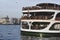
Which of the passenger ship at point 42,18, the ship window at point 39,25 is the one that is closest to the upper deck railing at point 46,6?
the passenger ship at point 42,18

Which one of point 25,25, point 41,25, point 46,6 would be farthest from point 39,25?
point 46,6

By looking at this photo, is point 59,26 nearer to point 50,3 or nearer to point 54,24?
point 54,24

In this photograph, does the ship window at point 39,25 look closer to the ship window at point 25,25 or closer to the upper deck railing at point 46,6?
the ship window at point 25,25

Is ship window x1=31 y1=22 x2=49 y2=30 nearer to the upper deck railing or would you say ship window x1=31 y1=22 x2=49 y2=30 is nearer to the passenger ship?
the passenger ship

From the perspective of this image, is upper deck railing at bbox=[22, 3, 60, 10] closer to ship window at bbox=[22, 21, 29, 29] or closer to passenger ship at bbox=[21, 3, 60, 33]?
passenger ship at bbox=[21, 3, 60, 33]

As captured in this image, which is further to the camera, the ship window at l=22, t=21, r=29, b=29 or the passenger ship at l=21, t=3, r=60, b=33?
the ship window at l=22, t=21, r=29, b=29

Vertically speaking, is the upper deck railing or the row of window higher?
the upper deck railing


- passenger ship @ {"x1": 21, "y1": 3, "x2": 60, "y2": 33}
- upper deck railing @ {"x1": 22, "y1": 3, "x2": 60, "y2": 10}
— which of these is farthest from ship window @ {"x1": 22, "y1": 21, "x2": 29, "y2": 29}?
upper deck railing @ {"x1": 22, "y1": 3, "x2": 60, "y2": 10}

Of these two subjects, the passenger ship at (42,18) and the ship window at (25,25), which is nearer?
the passenger ship at (42,18)

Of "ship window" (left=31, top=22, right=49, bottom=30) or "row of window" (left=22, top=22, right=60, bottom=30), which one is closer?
"row of window" (left=22, top=22, right=60, bottom=30)

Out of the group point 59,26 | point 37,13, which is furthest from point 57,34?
point 37,13

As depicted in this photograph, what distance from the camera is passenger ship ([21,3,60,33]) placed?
58688 mm

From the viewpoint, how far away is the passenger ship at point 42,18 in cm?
5869

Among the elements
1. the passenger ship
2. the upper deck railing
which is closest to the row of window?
the passenger ship
